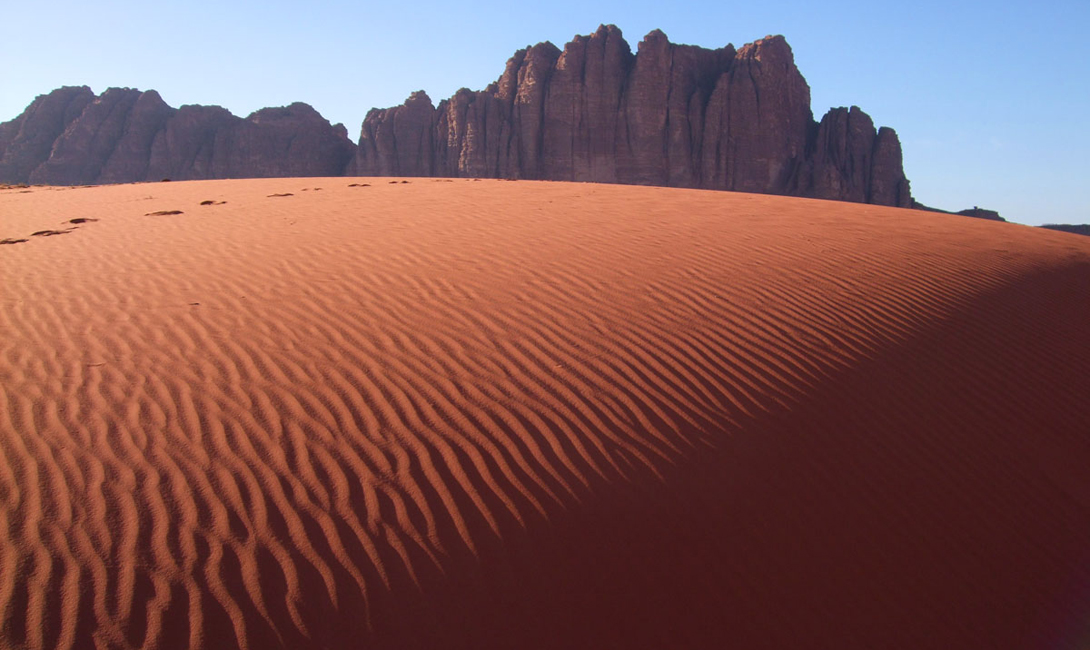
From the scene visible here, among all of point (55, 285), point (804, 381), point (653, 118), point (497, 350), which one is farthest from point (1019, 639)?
point (653, 118)

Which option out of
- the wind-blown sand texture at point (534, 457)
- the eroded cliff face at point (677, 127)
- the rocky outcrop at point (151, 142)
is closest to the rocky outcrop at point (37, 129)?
the rocky outcrop at point (151, 142)

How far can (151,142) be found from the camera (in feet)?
194

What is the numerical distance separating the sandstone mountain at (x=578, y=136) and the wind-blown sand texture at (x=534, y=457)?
4421cm

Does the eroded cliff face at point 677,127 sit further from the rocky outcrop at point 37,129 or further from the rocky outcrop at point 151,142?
the rocky outcrop at point 37,129

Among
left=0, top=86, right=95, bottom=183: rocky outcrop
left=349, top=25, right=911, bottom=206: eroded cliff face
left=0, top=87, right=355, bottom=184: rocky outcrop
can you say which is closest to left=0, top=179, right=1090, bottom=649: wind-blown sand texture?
left=349, top=25, right=911, bottom=206: eroded cliff face

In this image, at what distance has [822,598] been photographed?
12.0 ft

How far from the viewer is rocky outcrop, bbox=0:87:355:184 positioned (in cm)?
5766

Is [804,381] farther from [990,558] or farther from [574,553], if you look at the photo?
[574,553]

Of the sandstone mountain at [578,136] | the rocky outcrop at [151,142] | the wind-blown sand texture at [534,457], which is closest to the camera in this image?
the wind-blown sand texture at [534,457]

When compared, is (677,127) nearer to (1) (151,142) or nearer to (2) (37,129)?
(1) (151,142)

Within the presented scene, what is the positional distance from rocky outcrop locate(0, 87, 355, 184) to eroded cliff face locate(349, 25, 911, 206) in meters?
14.4

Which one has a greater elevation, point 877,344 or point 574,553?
point 877,344

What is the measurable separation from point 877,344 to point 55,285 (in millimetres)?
6938

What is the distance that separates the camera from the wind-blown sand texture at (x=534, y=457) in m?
3.33
